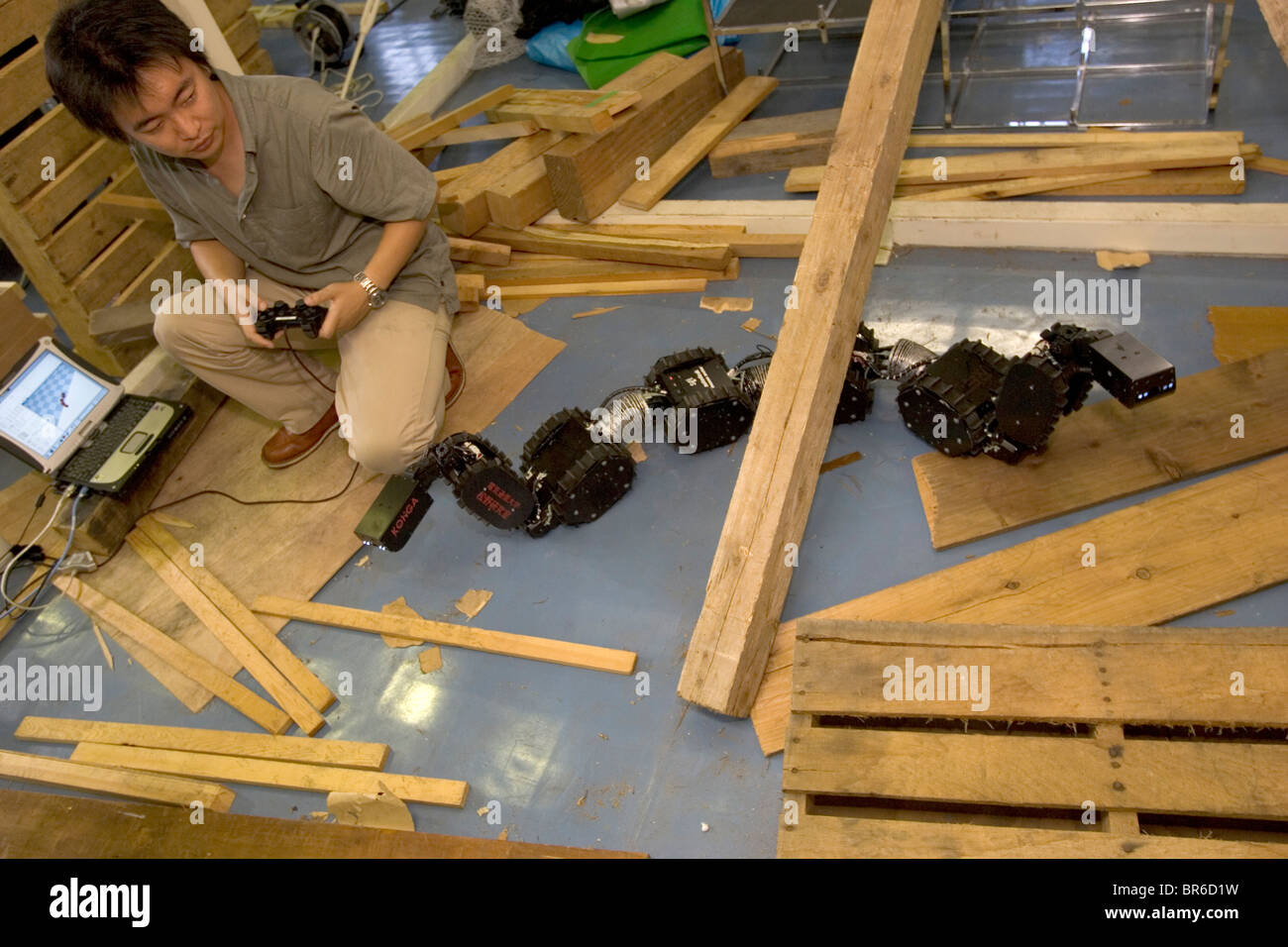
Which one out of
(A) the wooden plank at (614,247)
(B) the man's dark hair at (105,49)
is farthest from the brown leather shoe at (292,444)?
(B) the man's dark hair at (105,49)

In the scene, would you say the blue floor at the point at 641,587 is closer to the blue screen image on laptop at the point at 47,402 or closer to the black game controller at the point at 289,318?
the blue screen image on laptop at the point at 47,402

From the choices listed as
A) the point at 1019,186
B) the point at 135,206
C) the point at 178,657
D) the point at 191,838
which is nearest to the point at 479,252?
the point at 135,206

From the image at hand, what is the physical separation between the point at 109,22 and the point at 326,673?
198cm

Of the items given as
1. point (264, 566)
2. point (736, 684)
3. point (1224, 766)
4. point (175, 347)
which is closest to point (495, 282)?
point (175, 347)

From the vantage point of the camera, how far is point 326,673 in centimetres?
302

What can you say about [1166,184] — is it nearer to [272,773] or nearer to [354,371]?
[354,371]

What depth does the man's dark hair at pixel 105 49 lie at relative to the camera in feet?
8.44

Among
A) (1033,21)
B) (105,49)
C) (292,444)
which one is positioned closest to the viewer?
(105,49)

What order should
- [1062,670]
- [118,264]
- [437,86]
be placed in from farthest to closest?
[437,86], [118,264], [1062,670]

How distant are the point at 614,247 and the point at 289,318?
145 cm

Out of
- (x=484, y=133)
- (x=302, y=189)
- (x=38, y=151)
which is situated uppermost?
(x=38, y=151)

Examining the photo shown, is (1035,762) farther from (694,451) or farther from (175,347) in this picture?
(175,347)

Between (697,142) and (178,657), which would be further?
(697,142)

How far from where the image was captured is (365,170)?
3.22 meters
